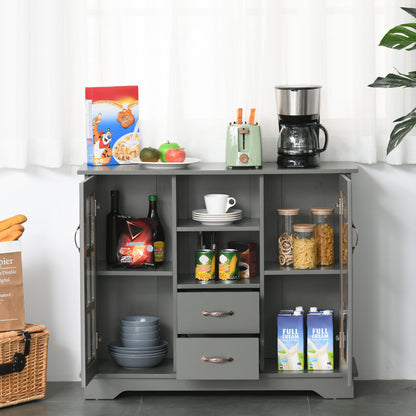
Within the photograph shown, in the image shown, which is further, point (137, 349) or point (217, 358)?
point (137, 349)

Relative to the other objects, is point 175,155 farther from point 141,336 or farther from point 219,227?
point 141,336

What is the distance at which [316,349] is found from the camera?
3.37 meters

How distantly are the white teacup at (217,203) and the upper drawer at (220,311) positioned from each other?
0.34 meters

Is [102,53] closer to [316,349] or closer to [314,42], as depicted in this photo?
[314,42]

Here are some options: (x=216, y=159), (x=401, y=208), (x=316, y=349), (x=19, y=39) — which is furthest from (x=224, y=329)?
(x=19, y=39)

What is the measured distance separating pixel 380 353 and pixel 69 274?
1.43 meters

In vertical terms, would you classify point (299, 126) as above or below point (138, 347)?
above

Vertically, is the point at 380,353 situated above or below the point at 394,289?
below

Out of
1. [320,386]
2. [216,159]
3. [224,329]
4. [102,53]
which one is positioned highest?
[102,53]

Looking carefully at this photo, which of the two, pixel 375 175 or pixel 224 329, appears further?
pixel 375 175

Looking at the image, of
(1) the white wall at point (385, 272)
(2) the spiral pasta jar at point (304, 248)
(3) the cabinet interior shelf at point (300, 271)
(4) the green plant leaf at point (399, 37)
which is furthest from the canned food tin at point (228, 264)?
(4) the green plant leaf at point (399, 37)

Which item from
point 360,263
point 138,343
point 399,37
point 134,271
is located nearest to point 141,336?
point 138,343

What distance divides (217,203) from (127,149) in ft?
1.46

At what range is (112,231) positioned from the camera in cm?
345
